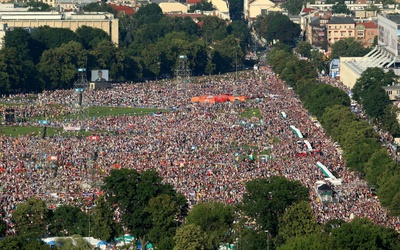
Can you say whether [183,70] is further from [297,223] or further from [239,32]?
[297,223]

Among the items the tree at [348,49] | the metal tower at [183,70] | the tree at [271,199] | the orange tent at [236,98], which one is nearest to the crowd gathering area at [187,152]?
the orange tent at [236,98]

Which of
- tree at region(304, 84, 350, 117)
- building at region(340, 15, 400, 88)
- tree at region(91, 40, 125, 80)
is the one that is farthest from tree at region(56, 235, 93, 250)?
tree at region(91, 40, 125, 80)

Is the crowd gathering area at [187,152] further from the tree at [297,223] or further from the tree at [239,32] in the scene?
the tree at [239,32]

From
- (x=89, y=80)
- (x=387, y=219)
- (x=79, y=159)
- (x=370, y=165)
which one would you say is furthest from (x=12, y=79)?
(x=387, y=219)

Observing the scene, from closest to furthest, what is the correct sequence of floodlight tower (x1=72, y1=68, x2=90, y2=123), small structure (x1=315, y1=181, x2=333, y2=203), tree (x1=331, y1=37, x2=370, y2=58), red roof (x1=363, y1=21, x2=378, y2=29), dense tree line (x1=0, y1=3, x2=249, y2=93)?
1. small structure (x1=315, y1=181, x2=333, y2=203)
2. floodlight tower (x1=72, y1=68, x2=90, y2=123)
3. dense tree line (x1=0, y1=3, x2=249, y2=93)
4. tree (x1=331, y1=37, x2=370, y2=58)
5. red roof (x1=363, y1=21, x2=378, y2=29)

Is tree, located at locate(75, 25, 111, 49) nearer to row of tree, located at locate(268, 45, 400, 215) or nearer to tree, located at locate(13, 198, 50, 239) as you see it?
row of tree, located at locate(268, 45, 400, 215)

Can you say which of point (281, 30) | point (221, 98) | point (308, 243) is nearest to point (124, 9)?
point (281, 30)
